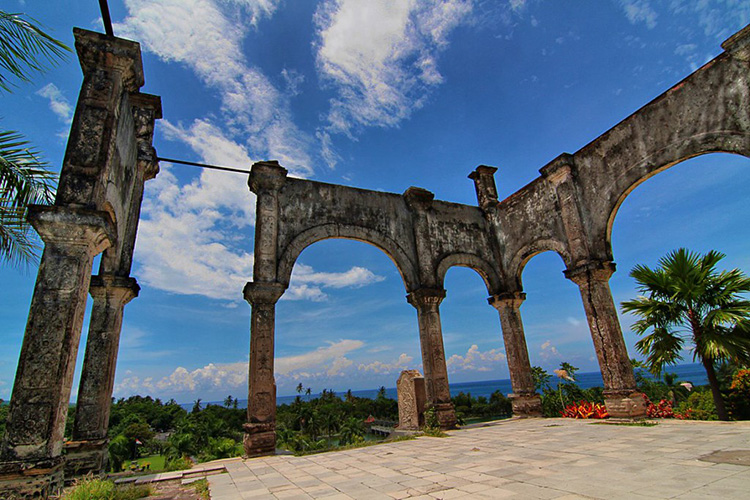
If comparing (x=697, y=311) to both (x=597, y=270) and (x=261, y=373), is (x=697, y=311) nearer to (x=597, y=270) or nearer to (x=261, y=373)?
(x=597, y=270)

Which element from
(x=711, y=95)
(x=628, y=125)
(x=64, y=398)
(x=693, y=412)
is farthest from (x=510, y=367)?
(x=64, y=398)

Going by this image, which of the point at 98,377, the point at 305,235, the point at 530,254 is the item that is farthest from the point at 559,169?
the point at 98,377

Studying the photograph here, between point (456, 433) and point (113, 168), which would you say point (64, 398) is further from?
point (456, 433)

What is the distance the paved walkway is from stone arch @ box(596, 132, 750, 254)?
14.9ft

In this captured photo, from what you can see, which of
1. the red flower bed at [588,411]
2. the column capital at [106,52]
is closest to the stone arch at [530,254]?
the red flower bed at [588,411]

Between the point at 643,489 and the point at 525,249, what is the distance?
27.6 ft

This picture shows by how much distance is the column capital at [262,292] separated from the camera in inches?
314

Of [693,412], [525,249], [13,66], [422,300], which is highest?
[13,66]

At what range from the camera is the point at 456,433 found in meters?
8.15

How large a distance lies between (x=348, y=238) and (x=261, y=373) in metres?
3.96

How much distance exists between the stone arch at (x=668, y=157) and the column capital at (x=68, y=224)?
9.97 metres

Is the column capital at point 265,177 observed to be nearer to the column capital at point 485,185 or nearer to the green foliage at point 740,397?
the column capital at point 485,185

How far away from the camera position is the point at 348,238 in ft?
32.4

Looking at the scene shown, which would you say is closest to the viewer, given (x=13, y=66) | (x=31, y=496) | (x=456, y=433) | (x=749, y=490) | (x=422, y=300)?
(x=749, y=490)
